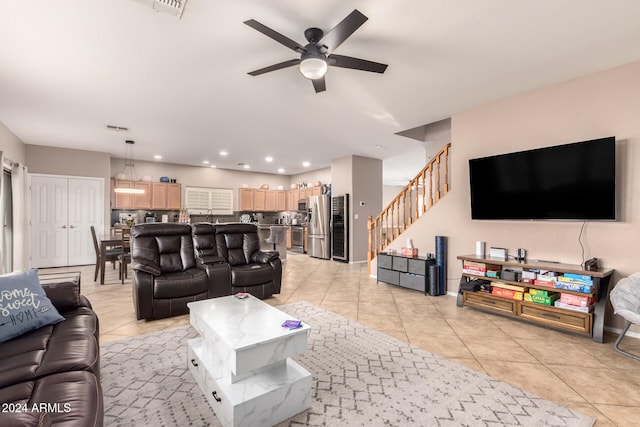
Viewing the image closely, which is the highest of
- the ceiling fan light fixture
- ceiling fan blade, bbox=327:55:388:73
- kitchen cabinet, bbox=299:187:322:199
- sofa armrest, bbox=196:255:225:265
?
ceiling fan blade, bbox=327:55:388:73

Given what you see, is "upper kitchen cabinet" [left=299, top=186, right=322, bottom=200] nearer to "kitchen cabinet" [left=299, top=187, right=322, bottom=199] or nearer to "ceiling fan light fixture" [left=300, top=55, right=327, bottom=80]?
"kitchen cabinet" [left=299, top=187, right=322, bottom=199]

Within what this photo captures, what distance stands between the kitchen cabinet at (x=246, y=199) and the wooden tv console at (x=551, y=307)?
293 inches

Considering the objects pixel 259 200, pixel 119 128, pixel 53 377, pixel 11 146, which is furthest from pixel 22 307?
pixel 259 200

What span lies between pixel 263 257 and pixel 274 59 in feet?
8.55

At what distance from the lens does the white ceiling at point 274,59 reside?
2307mm

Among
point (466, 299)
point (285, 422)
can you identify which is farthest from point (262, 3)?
point (466, 299)

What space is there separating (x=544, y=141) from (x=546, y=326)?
2.14m

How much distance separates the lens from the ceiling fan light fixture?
245 centimetres

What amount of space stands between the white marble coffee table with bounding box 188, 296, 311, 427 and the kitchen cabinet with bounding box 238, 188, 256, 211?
7.98m

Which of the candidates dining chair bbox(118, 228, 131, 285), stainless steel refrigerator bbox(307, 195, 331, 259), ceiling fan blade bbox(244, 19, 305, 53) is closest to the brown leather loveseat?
dining chair bbox(118, 228, 131, 285)

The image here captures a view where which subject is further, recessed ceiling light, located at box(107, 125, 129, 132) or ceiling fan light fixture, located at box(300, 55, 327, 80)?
recessed ceiling light, located at box(107, 125, 129, 132)

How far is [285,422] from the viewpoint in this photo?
1.76 meters

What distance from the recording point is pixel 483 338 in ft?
9.88

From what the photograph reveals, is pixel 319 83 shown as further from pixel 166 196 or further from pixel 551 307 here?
pixel 166 196
